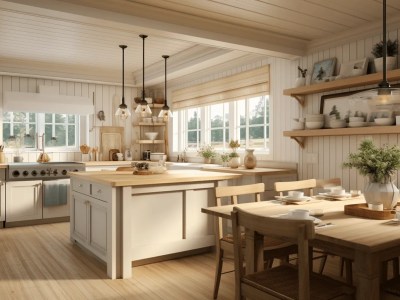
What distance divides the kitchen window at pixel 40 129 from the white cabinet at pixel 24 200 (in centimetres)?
100

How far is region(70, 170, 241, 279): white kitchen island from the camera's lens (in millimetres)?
3246

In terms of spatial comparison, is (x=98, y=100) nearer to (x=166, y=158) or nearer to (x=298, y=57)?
(x=166, y=158)

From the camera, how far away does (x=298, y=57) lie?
439 cm

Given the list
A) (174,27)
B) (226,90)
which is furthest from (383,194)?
(226,90)

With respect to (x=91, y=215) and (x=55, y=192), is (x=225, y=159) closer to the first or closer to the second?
(x=91, y=215)

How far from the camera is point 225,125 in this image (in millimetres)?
5664

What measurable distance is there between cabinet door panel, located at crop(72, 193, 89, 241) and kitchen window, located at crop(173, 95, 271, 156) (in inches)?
94.0

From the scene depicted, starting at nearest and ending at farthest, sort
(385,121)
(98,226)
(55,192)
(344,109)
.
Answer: (385,121)
(98,226)
(344,109)
(55,192)

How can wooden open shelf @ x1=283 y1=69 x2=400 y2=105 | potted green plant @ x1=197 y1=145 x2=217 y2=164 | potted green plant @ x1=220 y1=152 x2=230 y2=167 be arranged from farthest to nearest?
potted green plant @ x1=197 y1=145 x2=217 y2=164, potted green plant @ x1=220 y1=152 x2=230 y2=167, wooden open shelf @ x1=283 y1=69 x2=400 y2=105

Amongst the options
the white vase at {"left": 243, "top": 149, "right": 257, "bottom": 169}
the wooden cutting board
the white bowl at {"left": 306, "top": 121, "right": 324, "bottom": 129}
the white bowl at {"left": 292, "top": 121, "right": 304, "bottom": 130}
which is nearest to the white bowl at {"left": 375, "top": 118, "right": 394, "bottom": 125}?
the white bowl at {"left": 306, "top": 121, "right": 324, "bottom": 129}

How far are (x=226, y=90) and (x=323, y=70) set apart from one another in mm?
1661

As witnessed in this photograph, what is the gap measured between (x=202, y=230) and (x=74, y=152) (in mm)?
3608

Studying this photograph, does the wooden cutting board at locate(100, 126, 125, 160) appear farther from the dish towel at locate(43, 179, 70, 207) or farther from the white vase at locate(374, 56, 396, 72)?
the white vase at locate(374, 56, 396, 72)

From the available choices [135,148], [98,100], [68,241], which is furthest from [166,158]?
[68,241]
